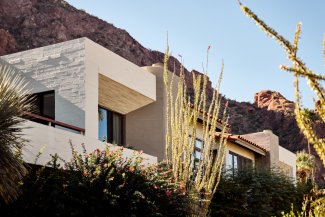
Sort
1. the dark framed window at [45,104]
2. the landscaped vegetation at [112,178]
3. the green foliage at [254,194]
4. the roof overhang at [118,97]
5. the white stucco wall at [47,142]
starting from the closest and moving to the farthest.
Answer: the landscaped vegetation at [112,178] → the white stucco wall at [47,142] → the dark framed window at [45,104] → the roof overhang at [118,97] → the green foliage at [254,194]

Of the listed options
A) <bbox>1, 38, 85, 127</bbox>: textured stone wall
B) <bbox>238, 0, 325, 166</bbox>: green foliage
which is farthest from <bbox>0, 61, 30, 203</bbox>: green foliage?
<bbox>238, 0, 325, 166</bbox>: green foliage

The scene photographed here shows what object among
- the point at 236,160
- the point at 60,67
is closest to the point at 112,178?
the point at 60,67

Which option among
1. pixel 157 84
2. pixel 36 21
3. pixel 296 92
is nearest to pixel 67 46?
pixel 157 84

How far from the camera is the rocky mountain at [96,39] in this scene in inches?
2555

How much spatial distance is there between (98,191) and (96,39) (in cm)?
6281

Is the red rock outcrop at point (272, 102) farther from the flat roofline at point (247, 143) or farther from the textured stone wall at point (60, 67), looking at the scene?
the textured stone wall at point (60, 67)

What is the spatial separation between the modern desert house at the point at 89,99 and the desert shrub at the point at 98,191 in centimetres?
97

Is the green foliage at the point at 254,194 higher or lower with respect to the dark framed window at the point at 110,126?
lower

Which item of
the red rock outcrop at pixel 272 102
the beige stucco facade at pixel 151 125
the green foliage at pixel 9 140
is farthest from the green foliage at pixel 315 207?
the red rock outcrop at pixel 272 102

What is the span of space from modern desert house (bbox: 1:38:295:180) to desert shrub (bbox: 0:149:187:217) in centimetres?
97

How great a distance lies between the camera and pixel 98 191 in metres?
11.9

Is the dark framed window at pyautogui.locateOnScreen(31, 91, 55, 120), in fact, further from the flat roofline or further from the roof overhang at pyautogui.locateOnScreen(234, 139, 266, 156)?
the roof overhang at pyautogui.locateOnScreen(234, 139, 266, 156)

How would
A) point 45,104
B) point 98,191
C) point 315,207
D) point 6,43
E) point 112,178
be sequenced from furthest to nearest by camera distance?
point 6,43 → point 45,104 → point 98,191 → point 112,178 → point 315,207

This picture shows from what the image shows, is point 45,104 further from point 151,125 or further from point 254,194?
point 254,194
